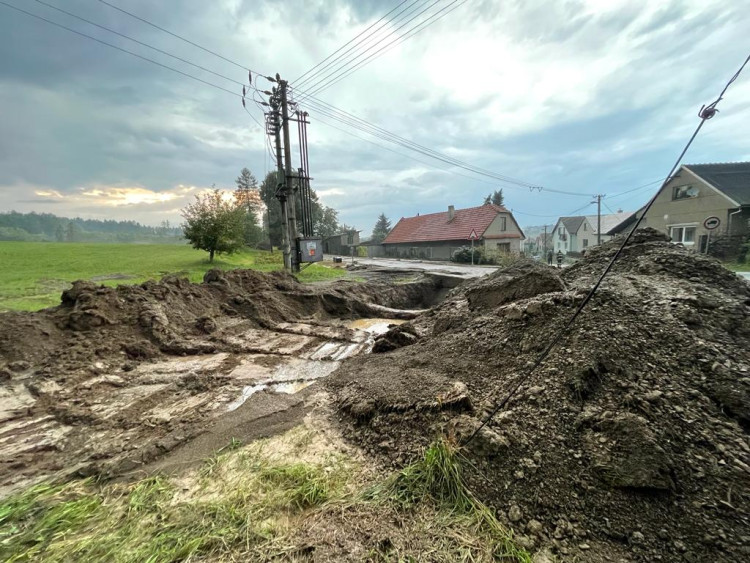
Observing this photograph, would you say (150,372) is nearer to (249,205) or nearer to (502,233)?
(502,233)

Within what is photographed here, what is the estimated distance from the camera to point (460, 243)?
27.2 m

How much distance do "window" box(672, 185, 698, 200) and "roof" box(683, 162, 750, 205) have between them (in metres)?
0.70

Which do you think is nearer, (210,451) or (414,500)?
(414,500)

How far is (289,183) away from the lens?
14.2 metres

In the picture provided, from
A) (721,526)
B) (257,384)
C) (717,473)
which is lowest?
(257,384)

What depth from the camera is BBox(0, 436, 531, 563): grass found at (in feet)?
6.32

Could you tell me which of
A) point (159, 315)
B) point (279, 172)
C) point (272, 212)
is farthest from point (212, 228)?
point (272, 212)

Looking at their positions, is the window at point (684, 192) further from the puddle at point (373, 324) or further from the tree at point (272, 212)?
the tree at point (272, 212)

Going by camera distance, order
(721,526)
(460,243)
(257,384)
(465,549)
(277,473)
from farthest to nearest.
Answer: (460,243), (257,384), (277,473), (465,549), (721,526)

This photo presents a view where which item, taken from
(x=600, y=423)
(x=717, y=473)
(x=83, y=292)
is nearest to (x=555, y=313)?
(x=600, y=423)

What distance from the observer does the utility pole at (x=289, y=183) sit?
1398cm

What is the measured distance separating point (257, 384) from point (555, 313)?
4.12 metres

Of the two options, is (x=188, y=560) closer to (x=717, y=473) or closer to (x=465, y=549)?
(x=465, y=549)

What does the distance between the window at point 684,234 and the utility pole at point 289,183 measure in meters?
20.8
